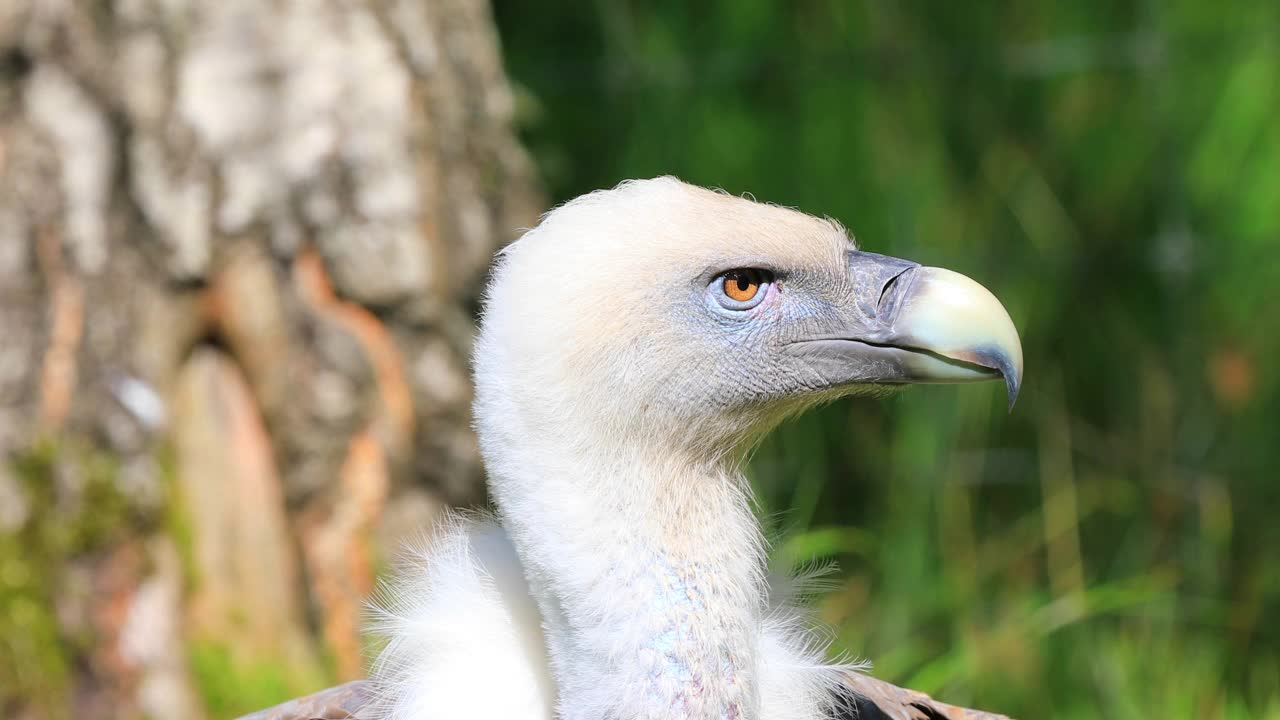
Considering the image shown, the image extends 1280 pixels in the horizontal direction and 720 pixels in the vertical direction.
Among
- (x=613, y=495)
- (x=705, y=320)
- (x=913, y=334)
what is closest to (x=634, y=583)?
(x=613, y=495)

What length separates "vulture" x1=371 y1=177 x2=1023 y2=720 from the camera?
1.91m

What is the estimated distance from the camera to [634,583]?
6.24ft

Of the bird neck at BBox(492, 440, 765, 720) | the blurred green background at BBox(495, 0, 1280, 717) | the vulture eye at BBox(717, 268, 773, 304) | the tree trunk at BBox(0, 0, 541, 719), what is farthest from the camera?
the blurred green background at BBox(495, 0, 1280, 717)

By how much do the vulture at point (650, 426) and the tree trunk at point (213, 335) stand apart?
124 cm

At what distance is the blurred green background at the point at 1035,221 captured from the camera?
13.2 ft

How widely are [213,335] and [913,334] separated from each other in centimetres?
191

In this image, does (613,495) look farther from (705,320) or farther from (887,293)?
(887,293)

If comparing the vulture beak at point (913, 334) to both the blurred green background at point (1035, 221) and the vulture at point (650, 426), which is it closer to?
the vulture at point (650, 426)

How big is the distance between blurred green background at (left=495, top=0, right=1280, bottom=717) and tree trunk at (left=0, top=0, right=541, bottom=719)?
1.32m

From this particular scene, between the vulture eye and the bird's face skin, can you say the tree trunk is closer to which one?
the bird's face skin

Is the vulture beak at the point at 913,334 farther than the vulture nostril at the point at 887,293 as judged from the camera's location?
No

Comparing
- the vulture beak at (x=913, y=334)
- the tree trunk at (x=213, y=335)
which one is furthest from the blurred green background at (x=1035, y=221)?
the vulture beak at (x=913, y=334)

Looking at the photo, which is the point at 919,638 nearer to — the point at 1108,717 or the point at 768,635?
the point at 1108,717

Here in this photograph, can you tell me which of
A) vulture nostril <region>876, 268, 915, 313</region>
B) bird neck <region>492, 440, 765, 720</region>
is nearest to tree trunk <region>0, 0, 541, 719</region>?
bird neck <region>492, 440, 765, 720</region>
